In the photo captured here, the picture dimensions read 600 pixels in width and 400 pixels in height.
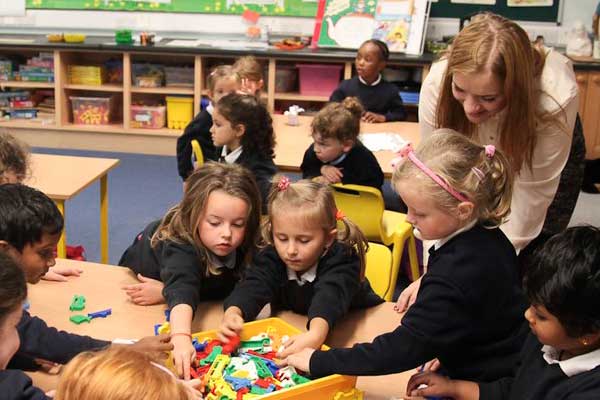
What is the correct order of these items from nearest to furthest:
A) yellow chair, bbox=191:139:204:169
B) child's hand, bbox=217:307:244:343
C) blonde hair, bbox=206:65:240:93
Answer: child's hand, bbox=217:307:244:343 < yellow chair, bbox=191:139:204:169 < blonde hair, bbox=206:65:240:93

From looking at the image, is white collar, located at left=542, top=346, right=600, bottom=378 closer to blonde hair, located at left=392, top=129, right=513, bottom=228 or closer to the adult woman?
blonde hair, located at left=392, top=129, right=513, bottom=228

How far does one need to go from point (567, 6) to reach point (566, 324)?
17.8 feet

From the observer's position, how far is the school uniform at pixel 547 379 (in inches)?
47.8

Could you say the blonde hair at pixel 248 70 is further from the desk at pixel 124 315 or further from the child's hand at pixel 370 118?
the desk at pixel 124 315

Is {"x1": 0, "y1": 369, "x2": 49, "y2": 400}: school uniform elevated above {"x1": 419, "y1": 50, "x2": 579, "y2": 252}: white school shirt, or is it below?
below

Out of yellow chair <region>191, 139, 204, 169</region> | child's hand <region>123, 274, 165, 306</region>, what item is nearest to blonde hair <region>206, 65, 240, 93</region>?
yellow chair <region>191, 139, 204, 169</region>

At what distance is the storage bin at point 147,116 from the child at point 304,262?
14.1 feet

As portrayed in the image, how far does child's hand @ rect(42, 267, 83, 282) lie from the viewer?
1.98m

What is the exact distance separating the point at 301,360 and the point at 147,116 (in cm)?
477

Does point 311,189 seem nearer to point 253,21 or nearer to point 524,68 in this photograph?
point 524,68

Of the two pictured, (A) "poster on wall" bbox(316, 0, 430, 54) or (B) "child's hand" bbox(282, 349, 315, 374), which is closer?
(B) "child's hand" bbox(282, 349, 315, 374)

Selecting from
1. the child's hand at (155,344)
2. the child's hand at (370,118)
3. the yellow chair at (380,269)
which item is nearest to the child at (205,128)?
the child's hand at (370,118)

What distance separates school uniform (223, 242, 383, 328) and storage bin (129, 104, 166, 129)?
4330 mm

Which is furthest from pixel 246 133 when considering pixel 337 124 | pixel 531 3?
pixel 531 3
